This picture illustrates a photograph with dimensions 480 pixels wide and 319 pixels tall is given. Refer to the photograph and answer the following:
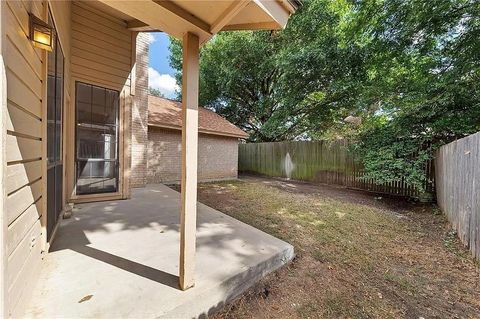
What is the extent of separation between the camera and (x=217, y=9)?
1702 mm

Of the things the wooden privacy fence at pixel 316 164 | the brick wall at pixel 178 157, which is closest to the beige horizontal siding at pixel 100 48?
the brick wall at pixel 178 157

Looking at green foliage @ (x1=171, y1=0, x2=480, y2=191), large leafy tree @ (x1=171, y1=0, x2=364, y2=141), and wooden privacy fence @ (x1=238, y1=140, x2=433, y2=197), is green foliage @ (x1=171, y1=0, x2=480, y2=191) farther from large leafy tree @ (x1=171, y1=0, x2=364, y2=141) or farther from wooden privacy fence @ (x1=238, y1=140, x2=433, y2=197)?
wooden privacy fence @ (x1=238, y1=140, x2=433, y2=197)

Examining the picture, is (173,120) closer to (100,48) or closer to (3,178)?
(100,48)

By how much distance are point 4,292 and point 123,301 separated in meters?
0.76

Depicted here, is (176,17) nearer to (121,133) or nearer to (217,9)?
(217,9)

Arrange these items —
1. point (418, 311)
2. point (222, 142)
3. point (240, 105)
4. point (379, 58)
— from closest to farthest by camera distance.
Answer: point (418, 311)
point (379, 58)
point (222, 142)
point (240, 105)

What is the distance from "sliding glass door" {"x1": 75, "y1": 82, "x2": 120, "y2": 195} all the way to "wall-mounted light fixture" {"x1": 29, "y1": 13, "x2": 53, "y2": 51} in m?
3.04

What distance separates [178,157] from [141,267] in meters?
6.90

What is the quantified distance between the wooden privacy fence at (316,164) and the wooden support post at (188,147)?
21.5 feet

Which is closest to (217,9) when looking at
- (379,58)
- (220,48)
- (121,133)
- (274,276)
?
(274,276)

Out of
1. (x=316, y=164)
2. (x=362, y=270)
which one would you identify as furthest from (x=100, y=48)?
(x=316, y=164)

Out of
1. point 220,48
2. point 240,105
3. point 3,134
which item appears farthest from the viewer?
point 240,105

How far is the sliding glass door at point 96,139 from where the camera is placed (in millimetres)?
4621

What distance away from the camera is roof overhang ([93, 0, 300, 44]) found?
1596 mm
